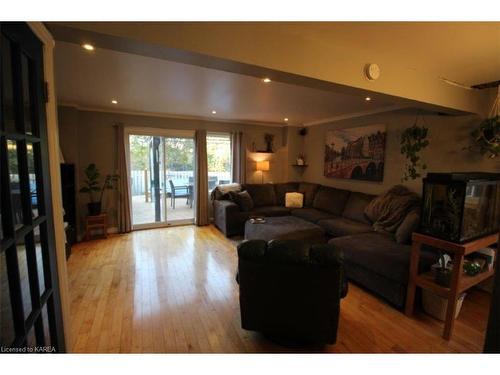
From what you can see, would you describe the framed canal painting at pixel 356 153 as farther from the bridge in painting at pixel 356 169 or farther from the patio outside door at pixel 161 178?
the patio outside door at pixel 161 178

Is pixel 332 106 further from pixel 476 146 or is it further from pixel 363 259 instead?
pixel 363 259

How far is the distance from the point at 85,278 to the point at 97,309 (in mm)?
752

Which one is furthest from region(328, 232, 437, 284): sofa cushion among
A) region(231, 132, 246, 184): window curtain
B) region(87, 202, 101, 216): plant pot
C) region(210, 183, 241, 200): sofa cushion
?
region(87, 202, 101, 216): plant pot

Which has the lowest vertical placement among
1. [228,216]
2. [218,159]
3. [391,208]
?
[228,216]

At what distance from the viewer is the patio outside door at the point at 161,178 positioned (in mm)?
4738

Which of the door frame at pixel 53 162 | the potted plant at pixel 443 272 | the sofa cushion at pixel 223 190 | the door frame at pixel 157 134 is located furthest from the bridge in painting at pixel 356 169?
the door frame at pixel 53 162

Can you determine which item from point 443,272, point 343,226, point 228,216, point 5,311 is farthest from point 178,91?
point 443,272

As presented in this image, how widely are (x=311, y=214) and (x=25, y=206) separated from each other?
391 cm

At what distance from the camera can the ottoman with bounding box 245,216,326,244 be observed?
331cm

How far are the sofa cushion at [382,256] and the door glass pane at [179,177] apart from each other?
341cm

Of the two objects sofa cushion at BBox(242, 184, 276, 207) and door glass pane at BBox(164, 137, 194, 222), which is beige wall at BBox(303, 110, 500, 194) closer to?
sofa cushion at BBox(242, 184, 276, 207)

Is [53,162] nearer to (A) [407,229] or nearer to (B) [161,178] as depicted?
(A) [407,229]

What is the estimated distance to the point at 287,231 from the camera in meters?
3.36

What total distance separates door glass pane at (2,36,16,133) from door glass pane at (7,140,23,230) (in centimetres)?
7
